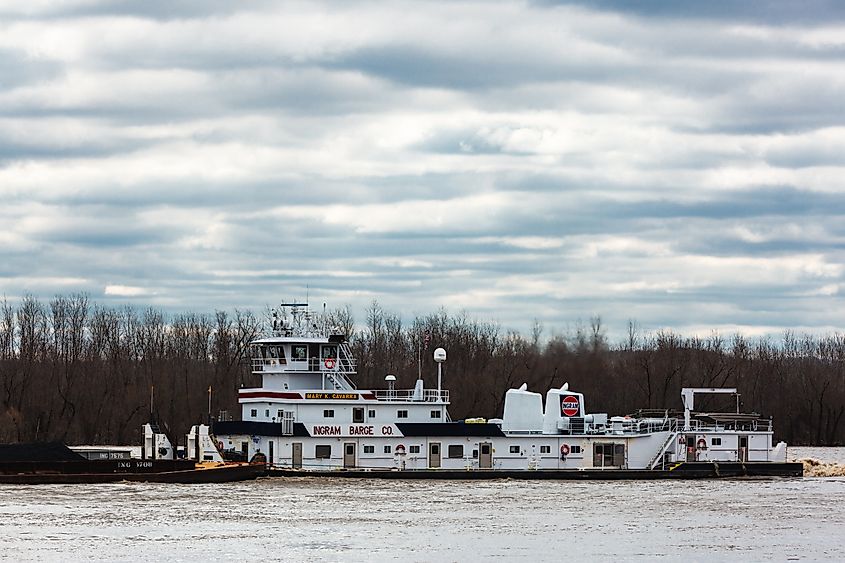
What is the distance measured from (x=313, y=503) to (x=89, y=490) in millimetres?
9731

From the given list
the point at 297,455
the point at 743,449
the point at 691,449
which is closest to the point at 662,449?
the point at 691,449

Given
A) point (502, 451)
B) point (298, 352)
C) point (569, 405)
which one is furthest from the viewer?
point (569, 405)

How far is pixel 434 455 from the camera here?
58.4m

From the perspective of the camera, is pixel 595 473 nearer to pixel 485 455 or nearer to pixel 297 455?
pixel 485 455

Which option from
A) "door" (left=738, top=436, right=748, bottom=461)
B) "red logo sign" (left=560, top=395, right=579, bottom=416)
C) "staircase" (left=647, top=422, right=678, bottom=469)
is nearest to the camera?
"staircase" (left=647, top=422, right=678, bottom=469)

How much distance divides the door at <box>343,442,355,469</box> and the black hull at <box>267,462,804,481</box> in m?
0.50

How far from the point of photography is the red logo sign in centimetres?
6047

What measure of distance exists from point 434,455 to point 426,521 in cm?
1295

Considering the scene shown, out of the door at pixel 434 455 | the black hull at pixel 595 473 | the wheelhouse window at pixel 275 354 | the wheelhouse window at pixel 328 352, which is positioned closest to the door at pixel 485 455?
the black hull at pixel 595 473

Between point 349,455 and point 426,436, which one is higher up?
point 426,436

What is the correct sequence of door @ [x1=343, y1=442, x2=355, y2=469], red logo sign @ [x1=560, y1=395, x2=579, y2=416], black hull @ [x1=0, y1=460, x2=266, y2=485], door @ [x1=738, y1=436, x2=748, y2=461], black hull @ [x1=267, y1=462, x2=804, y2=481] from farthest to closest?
door @ [x1=738, y1=436, x2=748, y2=461]
red logo sign @ [x1=560, y1=395, x2=579, y2=416]
door @ [x1=343, y1=442, x2=355, y2=469]
black hull @ [x1=267, y1=462, x2=804, y2=481]
black hull @ [x1=0, y1=460, x2=266, y2=485]

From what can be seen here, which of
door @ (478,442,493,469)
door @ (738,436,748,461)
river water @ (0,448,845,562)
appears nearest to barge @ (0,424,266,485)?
river water @ (0,448,845,562)

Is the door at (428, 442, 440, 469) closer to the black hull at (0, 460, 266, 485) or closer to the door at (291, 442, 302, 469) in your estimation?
the door at (291, 442, 302, 469)

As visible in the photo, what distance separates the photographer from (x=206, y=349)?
107250 millimetres
